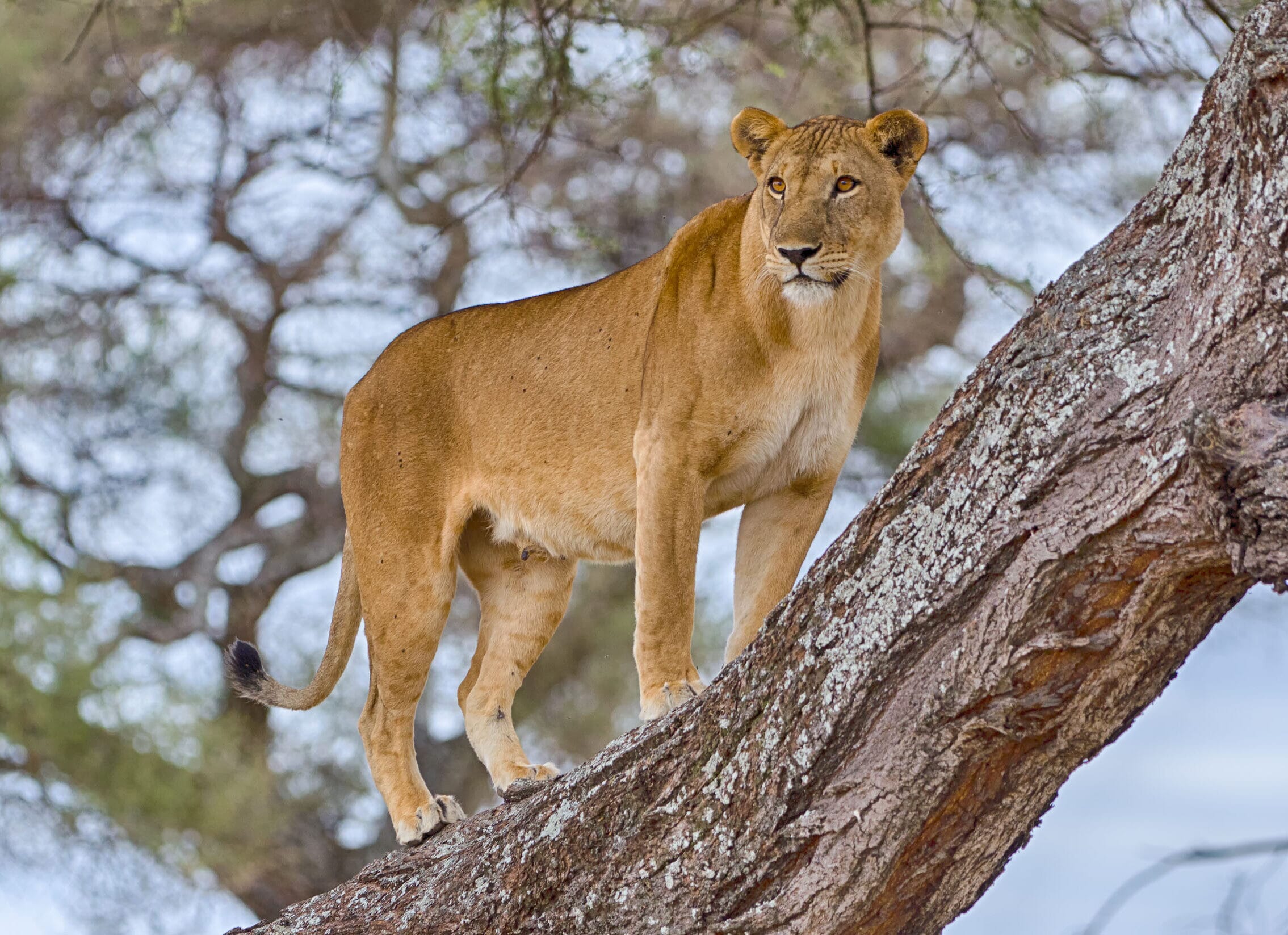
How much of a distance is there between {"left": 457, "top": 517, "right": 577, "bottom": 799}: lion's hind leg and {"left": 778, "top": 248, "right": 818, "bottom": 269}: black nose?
1355 mm

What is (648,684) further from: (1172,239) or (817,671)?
(1172,239)

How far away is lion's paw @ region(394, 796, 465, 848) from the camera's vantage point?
146 inches

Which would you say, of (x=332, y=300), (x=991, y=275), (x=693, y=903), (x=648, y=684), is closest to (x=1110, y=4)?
(x=991, y=275)

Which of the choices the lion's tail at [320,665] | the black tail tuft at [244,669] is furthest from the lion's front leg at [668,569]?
the black tail tuft at [244,669]

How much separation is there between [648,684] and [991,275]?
73.8 inches

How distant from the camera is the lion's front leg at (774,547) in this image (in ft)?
12.4

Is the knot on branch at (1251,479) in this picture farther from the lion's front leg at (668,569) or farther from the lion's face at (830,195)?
the lion's front leg at (668,569)

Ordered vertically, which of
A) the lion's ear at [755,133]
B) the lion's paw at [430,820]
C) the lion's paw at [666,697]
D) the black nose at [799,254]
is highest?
the lion's ear at [755,133]

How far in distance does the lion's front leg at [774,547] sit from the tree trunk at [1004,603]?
117 centimetres

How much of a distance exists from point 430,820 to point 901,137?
206 centimetres

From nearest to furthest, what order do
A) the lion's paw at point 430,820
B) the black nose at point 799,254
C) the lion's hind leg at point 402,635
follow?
the black nose at point 799,254, the lion's paw at point 430,820, the lion's hind leg at point 402,635

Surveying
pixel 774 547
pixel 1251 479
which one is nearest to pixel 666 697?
pixel 774 547

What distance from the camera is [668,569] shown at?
3.61 m

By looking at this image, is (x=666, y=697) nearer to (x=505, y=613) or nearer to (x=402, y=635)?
(x=402, y=635)
